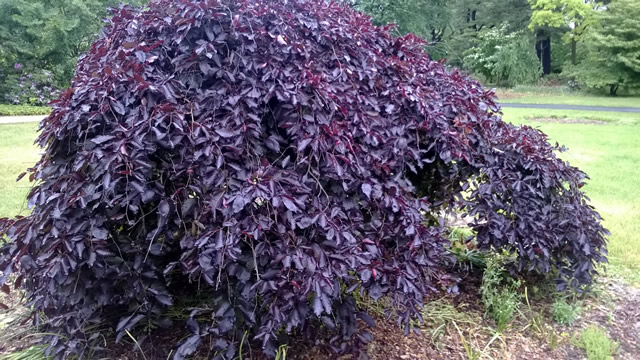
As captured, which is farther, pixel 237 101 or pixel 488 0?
pixel 488 0

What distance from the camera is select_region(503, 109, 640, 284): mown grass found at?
3818mm

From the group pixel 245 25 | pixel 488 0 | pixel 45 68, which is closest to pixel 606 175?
pixel 245 25

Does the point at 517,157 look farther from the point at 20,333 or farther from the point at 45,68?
the point at 45,68

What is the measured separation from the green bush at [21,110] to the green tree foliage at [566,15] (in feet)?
78.3

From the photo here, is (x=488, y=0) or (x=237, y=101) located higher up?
(x=488, y=0)

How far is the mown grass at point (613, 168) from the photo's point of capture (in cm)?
382

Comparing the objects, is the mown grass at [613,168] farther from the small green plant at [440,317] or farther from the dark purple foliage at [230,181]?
the dark purple foliage at [230,181]

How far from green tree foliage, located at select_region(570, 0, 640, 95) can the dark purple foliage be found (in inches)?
948

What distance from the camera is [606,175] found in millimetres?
6273

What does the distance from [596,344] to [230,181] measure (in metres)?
2.09

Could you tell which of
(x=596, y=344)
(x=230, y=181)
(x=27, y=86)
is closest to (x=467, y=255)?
(x=596, y=344)

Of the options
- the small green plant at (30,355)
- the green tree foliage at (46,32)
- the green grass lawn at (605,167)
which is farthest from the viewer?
the green tree foliage at (46,32)

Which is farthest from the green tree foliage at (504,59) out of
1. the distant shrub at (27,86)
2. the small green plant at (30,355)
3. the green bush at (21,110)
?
the small green plant at (30,355)

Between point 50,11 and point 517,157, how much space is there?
55.6 ft
